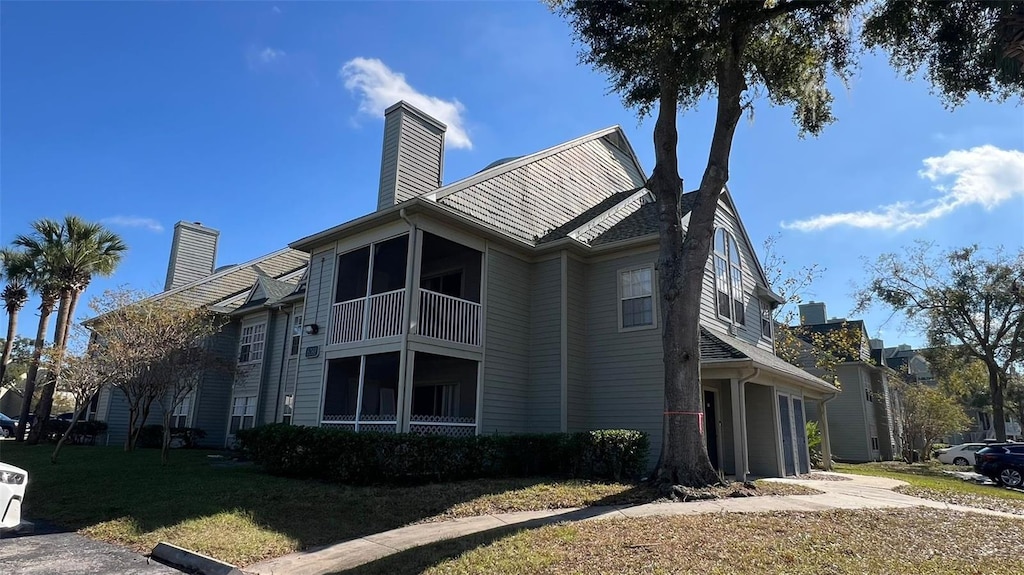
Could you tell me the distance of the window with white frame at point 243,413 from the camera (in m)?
20.6

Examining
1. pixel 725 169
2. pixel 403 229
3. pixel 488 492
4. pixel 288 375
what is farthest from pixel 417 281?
pixel 288 375

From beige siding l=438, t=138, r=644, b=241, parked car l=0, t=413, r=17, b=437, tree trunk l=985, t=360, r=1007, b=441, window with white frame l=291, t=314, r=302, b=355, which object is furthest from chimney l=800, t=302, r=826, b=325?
parked car l=0, t=413, r=17, b=437

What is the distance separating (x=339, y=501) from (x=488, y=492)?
2432 millimetres

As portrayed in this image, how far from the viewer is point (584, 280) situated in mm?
15188

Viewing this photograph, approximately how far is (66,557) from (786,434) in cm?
Result: 1539

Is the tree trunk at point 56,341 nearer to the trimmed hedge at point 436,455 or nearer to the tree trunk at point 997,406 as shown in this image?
the trimmed hedge at point 436,455

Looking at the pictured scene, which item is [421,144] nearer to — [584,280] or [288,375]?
[584,280]

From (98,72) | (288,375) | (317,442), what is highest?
(98,72)

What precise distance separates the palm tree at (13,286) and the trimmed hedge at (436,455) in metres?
18.2

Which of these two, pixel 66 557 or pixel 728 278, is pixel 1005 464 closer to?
pixel 728 278

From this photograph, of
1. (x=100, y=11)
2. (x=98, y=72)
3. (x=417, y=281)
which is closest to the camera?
(x=100, y=11)

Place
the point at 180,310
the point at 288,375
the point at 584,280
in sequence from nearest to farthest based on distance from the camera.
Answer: the point at 584,280
the point at 180,310
the point at 288,375

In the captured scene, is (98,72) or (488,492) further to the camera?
(98,72)

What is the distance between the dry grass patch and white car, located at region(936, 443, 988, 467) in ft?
84.7
